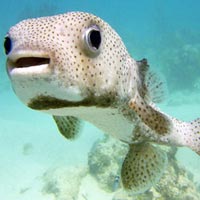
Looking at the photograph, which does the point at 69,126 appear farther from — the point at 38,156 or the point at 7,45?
the point at 38,156

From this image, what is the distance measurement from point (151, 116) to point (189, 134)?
542mm

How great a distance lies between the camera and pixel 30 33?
169 cm

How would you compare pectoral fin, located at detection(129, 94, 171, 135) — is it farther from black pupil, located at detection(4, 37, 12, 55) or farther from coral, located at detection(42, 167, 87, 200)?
coral, located at detection(42, 167, 87, 200)

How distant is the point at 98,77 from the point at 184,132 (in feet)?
3.95

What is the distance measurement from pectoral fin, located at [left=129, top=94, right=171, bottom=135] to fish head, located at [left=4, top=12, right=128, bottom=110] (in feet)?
1.07

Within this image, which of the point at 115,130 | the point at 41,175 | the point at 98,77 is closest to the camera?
the point at 98,77

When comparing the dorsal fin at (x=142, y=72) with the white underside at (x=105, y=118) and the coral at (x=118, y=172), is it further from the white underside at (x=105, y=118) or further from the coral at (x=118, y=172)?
the coral at (x=118, y=172)

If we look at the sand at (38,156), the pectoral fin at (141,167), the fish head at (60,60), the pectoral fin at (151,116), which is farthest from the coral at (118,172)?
the fish head at (60,60)

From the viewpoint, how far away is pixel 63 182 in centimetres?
713

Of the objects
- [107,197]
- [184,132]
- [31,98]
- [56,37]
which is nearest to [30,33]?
[56,37]

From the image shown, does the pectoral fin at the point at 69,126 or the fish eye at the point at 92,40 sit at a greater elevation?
the fish eye at the point at 92,40

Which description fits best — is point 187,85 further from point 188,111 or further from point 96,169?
point 96,169

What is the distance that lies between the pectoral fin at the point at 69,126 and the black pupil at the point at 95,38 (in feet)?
3.29

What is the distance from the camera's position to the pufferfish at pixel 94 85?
160 centimetres
